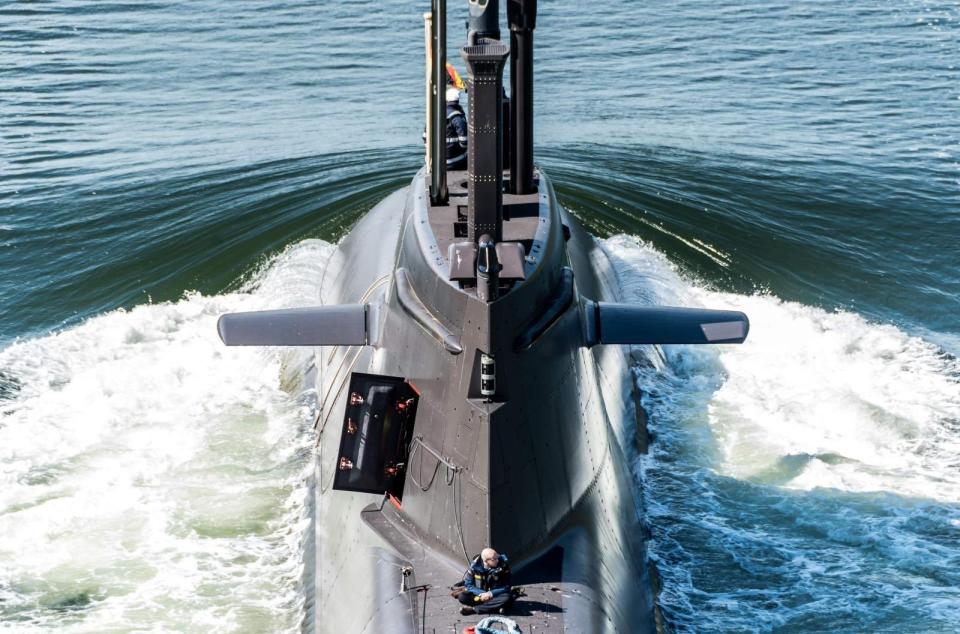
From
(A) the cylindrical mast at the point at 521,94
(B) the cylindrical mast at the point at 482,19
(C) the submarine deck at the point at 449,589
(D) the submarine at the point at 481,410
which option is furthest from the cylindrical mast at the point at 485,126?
(C) the submarine deck at the point at 449,589

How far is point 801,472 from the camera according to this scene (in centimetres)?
2069

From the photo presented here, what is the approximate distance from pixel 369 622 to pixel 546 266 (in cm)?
465

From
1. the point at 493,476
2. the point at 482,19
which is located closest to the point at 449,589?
the point at 493,476

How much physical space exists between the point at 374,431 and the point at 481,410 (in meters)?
1.82

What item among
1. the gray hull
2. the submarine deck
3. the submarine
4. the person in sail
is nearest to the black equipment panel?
the submarine

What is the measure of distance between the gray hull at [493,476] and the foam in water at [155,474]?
2341 millimetres

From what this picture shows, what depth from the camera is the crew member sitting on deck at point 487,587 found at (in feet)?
40.9

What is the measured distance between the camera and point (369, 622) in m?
13.3

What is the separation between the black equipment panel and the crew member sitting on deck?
2259 millimetres

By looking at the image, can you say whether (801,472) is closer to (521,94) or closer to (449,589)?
(521,94)

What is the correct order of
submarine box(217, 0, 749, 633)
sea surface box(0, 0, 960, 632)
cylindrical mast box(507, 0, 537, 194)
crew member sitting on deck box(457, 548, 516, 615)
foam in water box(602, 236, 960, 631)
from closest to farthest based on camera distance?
1. crew member sitting on deck box(457, 548, 516, 615)
2. submarine box(217, 0, 749, 633)
3. cylindrical mast box(507, 0, 537, 194)
4. foam in water box(602, 236, 960, 631)
5. sea surface box(0, 0, 960, 632)

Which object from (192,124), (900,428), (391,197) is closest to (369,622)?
(900,428)

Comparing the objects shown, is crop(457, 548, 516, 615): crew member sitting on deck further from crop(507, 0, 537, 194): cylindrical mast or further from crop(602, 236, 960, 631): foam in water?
crop(507, 0, 537, 194): cylindrical mast

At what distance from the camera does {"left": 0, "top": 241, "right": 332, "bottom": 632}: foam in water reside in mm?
17109
